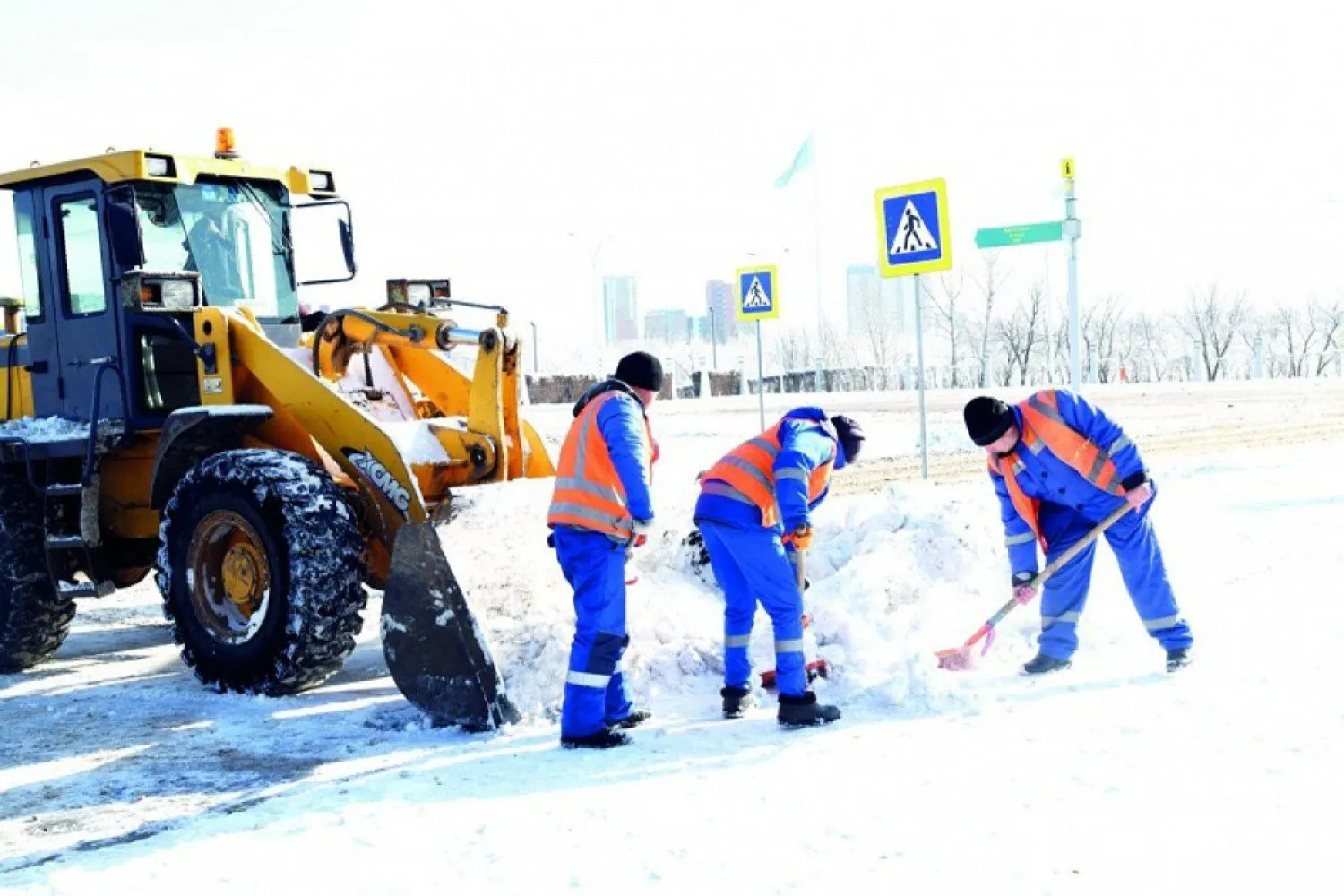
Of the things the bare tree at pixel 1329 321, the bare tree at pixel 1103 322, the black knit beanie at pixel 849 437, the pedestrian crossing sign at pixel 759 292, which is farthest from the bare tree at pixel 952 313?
the black knit beanie at pixel 849 437

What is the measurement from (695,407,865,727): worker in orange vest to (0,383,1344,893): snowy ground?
0.21 metres

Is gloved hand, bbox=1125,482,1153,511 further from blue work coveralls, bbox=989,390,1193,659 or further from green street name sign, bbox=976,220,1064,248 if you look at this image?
green street name sign, bbox=976,220,1064,248

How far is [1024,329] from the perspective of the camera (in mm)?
52875

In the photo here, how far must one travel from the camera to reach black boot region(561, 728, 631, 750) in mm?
5492

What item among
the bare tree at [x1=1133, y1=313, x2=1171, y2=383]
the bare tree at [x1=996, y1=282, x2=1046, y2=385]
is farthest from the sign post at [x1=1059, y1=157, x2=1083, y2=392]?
the bare tree at [x1=1133, y1=313, x2=1171, y2=383]

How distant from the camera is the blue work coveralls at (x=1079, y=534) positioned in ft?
20.4

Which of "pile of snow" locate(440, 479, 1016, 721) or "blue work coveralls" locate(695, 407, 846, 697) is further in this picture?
"pile of snow" locate(440, 479, 1016, 721)

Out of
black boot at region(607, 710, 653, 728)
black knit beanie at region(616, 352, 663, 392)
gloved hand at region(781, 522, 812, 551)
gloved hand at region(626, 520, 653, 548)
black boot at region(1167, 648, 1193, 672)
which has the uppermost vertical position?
black knit beanie at region(616, 352, 663, 392)

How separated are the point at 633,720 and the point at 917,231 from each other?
19.6ft

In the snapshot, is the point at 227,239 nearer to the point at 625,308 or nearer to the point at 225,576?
the point at 225,576

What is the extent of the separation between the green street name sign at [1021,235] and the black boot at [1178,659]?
12.5 metres

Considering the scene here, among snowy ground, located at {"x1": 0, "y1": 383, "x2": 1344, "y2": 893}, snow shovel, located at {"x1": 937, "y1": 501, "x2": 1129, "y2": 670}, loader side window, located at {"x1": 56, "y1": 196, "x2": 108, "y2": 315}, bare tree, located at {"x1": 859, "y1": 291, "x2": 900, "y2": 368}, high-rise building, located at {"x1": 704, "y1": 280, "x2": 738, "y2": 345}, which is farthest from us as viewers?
high-rise building, located at {"x1": 704, "y1": 280, "x2": 738, "y2": 345}

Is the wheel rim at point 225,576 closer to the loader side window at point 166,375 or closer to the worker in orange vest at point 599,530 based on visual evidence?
the loader side window at point 166,375

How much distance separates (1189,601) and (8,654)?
689cm
